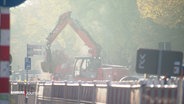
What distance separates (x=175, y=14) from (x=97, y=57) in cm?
1148

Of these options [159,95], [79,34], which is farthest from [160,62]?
[79,34]

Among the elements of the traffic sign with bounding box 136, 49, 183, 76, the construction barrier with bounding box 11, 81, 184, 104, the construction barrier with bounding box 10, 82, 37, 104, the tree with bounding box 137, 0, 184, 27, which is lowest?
the construction barrier with bounding box 10, 82, 37, 104

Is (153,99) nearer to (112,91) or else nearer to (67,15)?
(112,91)

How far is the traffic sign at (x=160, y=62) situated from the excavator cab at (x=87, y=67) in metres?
38.4

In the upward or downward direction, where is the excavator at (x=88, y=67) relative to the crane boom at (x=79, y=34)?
downward

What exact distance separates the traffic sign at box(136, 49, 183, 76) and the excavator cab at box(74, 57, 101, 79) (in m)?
38.4

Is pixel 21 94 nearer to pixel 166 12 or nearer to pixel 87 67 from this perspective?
pixel 87 67

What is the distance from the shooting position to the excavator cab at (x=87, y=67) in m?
51.0

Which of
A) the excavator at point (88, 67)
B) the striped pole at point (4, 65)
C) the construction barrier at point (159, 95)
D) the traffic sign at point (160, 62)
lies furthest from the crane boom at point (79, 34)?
the striped pole at point (4, 65)

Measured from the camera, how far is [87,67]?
169 feet

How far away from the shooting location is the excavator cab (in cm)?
5097

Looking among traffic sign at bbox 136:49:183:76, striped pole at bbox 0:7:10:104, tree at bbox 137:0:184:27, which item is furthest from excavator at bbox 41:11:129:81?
striped pole at bbox 0:7:10:104

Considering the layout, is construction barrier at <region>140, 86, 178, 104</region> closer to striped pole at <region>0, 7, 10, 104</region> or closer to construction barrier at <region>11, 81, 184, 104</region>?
construction barrier at <region>11, 81, 184, 104</region>

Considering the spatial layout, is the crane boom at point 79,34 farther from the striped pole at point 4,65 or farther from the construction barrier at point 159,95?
the striped pole at point 4,65
